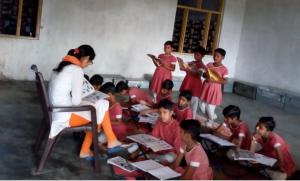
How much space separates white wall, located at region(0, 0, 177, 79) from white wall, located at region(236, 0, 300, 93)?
2.10 meters

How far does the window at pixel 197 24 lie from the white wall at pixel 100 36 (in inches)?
12.4

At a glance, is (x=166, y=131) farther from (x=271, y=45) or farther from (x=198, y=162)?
(x=271, y=45)

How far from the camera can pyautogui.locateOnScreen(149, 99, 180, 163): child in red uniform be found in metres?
4.00

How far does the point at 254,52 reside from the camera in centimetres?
963

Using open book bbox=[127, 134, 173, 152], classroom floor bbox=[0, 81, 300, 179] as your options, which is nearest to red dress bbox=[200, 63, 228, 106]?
classroom floor bbox=[0, 81, 300, 179]

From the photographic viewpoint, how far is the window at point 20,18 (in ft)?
24.1

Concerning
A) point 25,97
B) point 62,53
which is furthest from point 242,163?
point 62,53

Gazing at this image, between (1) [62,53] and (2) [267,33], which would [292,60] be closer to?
(2) [267,33]

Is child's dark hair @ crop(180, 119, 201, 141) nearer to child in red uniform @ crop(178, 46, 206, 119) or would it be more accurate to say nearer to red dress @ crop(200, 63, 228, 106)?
red dress @ crop(200, 63, 228, 106)

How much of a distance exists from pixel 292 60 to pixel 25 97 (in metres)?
5.60

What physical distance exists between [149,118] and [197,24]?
5.29 m

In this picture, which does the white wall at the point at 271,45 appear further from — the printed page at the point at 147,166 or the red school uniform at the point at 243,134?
the printed page at the point at 147,166

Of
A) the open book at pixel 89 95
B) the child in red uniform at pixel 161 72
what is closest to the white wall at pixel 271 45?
the child in red uniform at pixel 161 72

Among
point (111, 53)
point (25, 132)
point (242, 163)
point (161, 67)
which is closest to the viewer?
point (242, 163)
